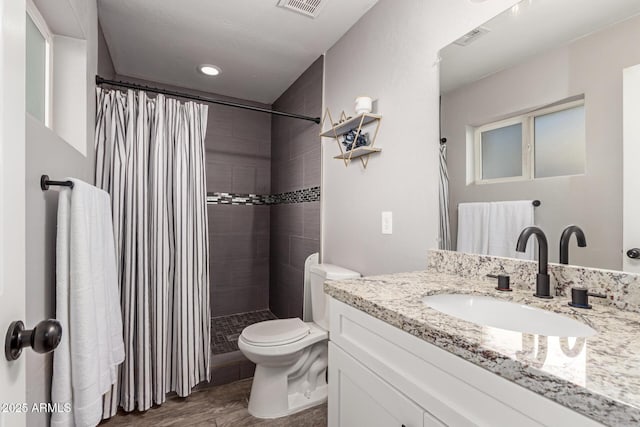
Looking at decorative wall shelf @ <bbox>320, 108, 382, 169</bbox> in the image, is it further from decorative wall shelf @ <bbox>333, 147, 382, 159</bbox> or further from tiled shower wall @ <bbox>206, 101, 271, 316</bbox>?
tiled shower wall @ <bbox>206, 101, 271, 316</bbox>

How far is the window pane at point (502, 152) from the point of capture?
1110 mm

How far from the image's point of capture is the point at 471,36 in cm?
126

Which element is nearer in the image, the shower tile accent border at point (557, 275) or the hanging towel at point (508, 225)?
the shower tile accent border at point (557, 275)

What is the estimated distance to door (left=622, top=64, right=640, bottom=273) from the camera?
2.68ft

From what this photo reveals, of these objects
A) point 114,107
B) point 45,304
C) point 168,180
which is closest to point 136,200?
point 168,180

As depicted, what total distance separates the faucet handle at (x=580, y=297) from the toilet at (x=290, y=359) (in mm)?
1152

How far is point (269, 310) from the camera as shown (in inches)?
130

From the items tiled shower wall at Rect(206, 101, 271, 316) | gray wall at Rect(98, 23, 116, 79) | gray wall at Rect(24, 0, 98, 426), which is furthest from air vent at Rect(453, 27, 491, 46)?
tiled shower wall at Rect(206, 101, 271, 316)

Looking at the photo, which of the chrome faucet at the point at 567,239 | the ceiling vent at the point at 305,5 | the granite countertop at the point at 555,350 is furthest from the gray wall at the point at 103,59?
the chrome faucet at the point at 567,239

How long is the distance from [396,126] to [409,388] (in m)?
1.26

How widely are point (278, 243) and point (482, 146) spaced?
7.43 ft

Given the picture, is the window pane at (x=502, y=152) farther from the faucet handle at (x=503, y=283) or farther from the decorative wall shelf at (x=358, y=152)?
the decorative wall shelf at (x=358, y=152)

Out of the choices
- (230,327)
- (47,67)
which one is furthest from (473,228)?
(230,327)

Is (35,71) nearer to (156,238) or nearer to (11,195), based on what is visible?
(156,238)
